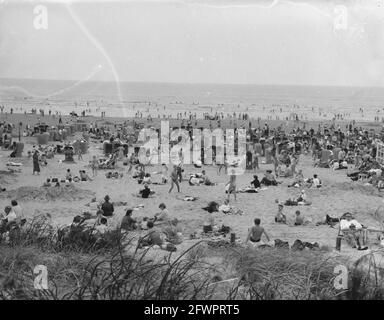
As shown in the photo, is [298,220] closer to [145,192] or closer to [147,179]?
[145,192]

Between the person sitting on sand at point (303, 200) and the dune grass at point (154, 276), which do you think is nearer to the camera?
the dune grass at point (154, 276)

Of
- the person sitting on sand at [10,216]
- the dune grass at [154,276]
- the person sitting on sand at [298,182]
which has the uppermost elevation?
the dune grass at [154,276]

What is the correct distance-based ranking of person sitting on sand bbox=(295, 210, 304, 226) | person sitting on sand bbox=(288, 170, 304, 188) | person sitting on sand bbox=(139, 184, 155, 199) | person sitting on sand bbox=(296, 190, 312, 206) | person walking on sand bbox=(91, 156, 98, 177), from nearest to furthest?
person sitting on sand bbox=(295, 210, 304, 226) → person sitting on sand bbox=(296, 190, 312, 206) → person sitting on sand bbox=(139, 184, 155, 199) → person sitting on sand bbox=(288, 170, 304, 188) → person walking on sand bbox=(91, 156, 98, 177)

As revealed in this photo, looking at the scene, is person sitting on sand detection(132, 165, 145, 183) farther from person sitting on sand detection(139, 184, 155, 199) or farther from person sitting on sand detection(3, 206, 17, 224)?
person sitting on sand detection(3, 206, 17, 224)

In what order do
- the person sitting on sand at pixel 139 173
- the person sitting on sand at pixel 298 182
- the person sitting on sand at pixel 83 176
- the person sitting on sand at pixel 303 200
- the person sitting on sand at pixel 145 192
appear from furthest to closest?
the person sitting on sand at pixel 139 173, the person sitting on sand at pixel 83 176, the person sitting on sand at pixel 298 182, the person sitting on sand at pixel 145 192, the person sitting on sand at pixel 303 200

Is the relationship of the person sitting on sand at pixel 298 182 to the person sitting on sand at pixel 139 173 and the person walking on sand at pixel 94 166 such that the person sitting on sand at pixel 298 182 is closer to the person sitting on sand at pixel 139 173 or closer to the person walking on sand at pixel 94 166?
the person sitting on sand at pixel 139 173

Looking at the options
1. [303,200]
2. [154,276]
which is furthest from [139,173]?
[154,276]

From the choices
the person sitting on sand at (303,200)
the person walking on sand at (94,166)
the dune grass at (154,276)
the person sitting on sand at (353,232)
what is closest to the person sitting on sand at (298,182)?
the person sitting on sand at (303,200)

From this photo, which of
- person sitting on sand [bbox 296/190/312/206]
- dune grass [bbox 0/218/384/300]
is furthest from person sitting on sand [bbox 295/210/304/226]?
dune grass [bbox 0/218/384/300]
